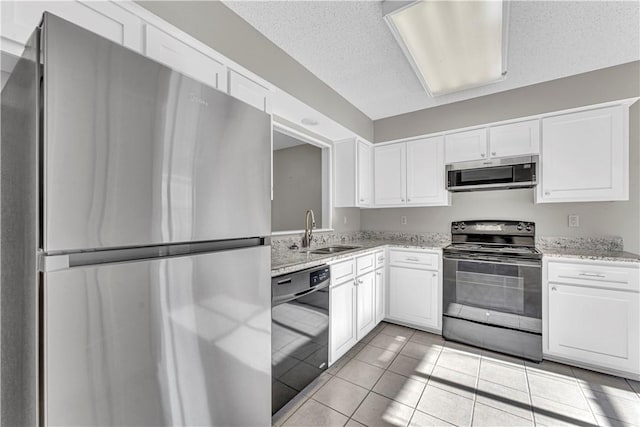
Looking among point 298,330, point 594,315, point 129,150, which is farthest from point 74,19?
point 594,315

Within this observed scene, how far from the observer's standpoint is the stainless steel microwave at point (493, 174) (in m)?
2.69

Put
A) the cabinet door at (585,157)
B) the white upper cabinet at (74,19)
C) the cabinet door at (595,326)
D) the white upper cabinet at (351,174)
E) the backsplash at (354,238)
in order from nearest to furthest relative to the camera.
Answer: the white upper cabinet at (74,19)
the cabinet door at (595,326)
the cabinet door at (585,157)
the backsplash at (354,238)
the white upper cabinet at (351,174)

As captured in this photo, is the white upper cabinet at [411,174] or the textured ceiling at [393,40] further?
the white upper cabinet at [411,174]


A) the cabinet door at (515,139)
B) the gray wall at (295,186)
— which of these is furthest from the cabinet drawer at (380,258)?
the cabinet door at (515,139)

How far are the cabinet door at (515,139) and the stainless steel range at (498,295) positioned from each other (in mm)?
753

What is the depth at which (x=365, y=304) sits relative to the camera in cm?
267

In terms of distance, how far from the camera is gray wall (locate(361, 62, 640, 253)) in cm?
247

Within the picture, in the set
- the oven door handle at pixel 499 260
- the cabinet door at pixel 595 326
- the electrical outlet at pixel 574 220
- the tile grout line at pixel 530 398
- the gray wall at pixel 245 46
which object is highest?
the gray wall at pixel 245 46

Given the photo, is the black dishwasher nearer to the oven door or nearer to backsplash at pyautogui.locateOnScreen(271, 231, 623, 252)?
backsplash at pyautogui.locateOnScreen(271, 231, 623, 252)

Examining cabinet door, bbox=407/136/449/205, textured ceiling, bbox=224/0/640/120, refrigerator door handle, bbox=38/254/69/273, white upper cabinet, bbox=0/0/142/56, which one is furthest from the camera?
cabinet door, bbox=407/136/449/205

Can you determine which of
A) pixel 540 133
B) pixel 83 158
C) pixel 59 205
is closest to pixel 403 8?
pixel 83 158

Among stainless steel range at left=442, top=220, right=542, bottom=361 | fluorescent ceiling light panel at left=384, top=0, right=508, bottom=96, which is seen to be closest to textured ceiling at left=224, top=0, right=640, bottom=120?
fluorescent ceiling light panel at left=384, top=0, right=508, bottom=96

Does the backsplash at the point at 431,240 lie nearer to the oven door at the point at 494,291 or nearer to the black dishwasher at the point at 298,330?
the oven door at the point at 494,291

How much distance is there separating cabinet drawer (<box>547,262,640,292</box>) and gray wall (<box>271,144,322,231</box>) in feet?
7.50
